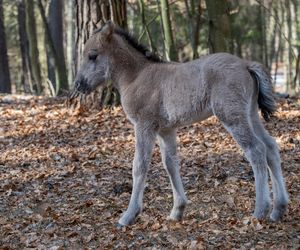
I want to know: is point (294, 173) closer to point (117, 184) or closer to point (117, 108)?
point (117, 184)

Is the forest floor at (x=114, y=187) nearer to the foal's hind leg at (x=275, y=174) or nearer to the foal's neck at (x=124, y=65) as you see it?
the foal's hind leg at (x=275, y=174)

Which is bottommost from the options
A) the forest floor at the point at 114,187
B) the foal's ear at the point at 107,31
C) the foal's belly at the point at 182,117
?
the forest floor at the point at 114,187

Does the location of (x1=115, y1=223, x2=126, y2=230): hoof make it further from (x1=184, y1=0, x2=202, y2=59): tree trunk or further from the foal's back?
(x1=184, y1=0, x2=202, y2=59): tree trunk

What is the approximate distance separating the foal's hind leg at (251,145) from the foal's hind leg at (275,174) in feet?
0.59

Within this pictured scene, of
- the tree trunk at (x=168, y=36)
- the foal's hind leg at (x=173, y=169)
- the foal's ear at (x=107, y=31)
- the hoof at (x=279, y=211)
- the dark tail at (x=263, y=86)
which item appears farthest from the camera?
the tree trunk at (x=168, y=36)

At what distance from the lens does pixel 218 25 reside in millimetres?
12570

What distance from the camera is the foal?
20.0 feet

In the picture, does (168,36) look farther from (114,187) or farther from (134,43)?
(134,43)

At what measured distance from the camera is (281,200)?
6336 mm

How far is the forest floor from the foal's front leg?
16 centimetres

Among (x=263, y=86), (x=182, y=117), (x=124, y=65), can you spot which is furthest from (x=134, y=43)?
(x=263, y=86)

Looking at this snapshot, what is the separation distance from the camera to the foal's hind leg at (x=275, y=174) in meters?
6.34

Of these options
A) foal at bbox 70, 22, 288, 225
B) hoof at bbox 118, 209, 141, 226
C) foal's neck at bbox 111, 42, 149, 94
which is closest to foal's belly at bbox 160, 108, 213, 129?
foal at bbox 70, 22, 288, 225

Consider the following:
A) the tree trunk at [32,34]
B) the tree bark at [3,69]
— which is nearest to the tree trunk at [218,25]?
the tree trunk at [32,34]
